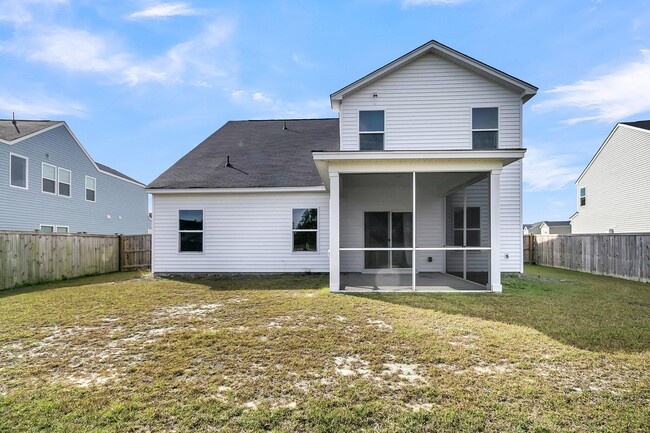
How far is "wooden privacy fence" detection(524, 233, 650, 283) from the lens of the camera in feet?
31.0

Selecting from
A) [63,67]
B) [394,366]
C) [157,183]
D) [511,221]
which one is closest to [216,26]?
[157,183]

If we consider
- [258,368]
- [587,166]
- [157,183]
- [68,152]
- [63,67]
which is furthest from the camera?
[587,166]

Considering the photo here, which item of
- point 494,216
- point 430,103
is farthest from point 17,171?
point 494,216

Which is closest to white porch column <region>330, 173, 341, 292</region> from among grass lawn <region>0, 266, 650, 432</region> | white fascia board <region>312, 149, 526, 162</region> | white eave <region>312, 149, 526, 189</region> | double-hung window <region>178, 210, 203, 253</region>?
white eave <region>312, 149, 526, 189</region>

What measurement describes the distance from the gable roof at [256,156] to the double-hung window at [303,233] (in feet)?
3.36

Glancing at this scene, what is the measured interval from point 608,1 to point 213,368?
14.1 metres

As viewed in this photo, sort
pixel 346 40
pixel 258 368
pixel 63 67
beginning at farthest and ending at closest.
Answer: pixel 63 67 → pixel 346 40 → pixel 258 368

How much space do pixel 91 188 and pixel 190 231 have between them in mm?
12224

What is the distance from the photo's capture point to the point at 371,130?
10531 mm

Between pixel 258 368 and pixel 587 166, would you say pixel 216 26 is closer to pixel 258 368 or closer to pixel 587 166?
pixel 258 368

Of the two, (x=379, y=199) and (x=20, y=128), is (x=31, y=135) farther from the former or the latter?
(x=379, y=199)

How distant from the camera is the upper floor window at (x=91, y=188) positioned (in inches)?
709

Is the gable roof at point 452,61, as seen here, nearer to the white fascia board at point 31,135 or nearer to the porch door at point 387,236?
the porch door at point 387,236

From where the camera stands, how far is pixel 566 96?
1345 cm
